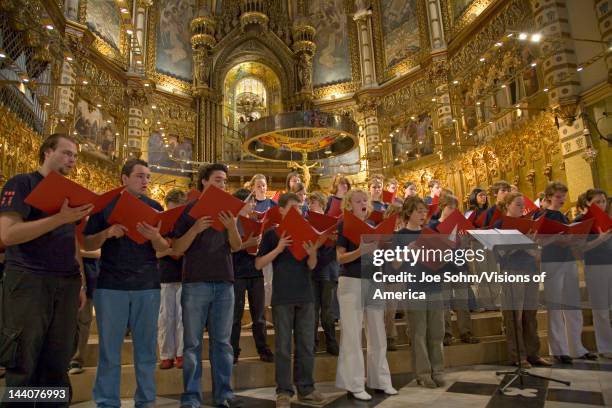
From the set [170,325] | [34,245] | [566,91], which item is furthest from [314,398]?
[566,91]

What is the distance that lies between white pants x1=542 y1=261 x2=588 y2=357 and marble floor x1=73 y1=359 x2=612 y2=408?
11.7 inches

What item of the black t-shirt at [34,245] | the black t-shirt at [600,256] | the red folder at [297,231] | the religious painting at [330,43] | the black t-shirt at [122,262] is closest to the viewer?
the black t-shirt at [34,245]

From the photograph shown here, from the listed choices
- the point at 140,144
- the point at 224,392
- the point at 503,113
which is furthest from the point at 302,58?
the point at 224,392

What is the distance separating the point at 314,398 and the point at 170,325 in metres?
1.44

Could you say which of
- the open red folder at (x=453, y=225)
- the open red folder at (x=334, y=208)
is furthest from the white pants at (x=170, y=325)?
the open red folder at (x=453, y=225)

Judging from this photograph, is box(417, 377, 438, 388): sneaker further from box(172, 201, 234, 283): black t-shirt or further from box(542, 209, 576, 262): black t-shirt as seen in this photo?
box(172, 201, 234, 283): black t-shirt

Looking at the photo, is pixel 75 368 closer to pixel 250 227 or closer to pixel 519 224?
pixel 250 227

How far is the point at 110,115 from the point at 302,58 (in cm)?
853

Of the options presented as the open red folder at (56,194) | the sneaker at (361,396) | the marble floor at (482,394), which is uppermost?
the open red folder at (56,194)

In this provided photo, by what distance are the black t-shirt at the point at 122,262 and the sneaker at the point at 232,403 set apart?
0.95 meters

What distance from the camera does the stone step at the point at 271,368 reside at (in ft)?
11.3

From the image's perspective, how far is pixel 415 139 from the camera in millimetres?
14523

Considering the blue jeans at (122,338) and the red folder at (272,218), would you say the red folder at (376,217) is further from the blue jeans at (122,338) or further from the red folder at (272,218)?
the blue jeans at (122,338)

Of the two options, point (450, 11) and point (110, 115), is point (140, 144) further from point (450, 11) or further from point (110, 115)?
point (450, 11)
